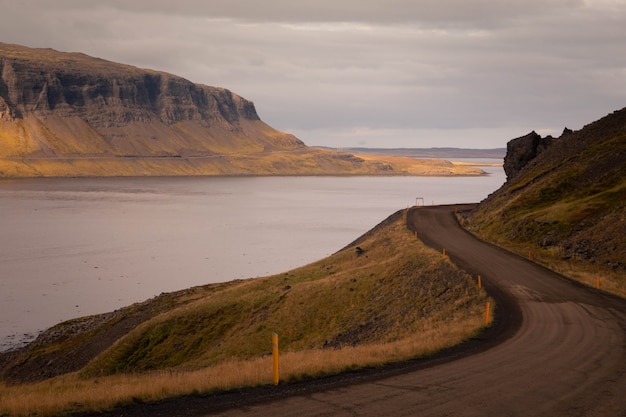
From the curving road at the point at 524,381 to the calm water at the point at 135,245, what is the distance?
116 feet

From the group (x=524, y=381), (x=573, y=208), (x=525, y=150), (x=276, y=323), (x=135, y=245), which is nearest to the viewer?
(x=524, y=381)

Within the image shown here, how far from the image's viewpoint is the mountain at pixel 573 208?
124 feet

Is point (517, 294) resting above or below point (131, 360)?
above

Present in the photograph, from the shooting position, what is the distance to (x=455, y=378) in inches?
593

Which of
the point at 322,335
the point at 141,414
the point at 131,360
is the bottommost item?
A: the point at 131,360

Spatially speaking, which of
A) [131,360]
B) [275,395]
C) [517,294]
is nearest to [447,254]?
[517,294]

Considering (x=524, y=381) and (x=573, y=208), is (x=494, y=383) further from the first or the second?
(x=573, y=208)

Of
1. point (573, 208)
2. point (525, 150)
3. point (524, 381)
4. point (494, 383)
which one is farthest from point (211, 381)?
point (525, 150)

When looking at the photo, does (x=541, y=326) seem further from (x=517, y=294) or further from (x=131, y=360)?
(x=131, y=360)

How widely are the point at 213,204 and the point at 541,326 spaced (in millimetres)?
143851

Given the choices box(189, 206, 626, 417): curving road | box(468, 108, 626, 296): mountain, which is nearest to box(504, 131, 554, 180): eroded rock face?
box(468, 108, 626, 296): mountain

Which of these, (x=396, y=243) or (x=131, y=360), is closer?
(x=131, y=360)

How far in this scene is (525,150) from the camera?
72688 mm

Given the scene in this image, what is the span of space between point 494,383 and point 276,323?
21994 mm
